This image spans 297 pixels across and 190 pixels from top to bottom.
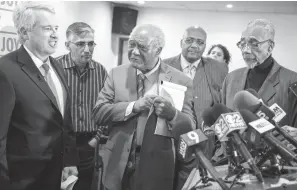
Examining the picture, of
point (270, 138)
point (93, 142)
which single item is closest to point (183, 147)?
point (270, 138)

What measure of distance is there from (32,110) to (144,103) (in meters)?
0.53

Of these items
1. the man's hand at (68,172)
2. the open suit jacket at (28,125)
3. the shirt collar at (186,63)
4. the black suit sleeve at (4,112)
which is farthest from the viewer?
the shirt collar at (186,63)

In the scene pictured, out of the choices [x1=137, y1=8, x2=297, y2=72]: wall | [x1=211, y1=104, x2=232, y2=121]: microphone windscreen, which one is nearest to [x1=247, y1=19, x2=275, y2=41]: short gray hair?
[x1=211, y1=104, x2=232, y2=121]: microphone windscreen

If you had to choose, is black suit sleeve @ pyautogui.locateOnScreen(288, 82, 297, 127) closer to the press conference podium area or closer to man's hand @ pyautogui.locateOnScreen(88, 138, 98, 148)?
the press conference podium area

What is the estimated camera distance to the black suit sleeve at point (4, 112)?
136 centimetres

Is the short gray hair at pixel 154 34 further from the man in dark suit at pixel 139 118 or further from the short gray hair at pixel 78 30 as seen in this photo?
the short gray hair at pixel 78 30

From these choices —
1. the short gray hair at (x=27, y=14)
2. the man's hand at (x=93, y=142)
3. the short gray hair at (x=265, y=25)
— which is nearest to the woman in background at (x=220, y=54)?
the man's hand at (x=93, y=142)

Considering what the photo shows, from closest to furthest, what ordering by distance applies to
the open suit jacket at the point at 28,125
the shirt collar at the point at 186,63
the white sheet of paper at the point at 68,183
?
the open suit jacket at the point at 28,125, the white sheet of paper at the point at 68,183, the shirt collar at the point at 186,63

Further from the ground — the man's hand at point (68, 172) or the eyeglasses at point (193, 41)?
the eyeglasses at point (193, 41)

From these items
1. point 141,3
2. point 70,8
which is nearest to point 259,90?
point 70,8

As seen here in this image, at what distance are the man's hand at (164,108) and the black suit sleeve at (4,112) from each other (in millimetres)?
662

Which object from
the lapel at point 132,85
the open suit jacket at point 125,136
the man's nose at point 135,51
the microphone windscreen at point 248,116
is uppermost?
the man's nose at point 135,51

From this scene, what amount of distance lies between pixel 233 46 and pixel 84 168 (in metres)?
5.19

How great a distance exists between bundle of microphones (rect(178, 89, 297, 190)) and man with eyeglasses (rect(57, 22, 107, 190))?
1395 millimetres
